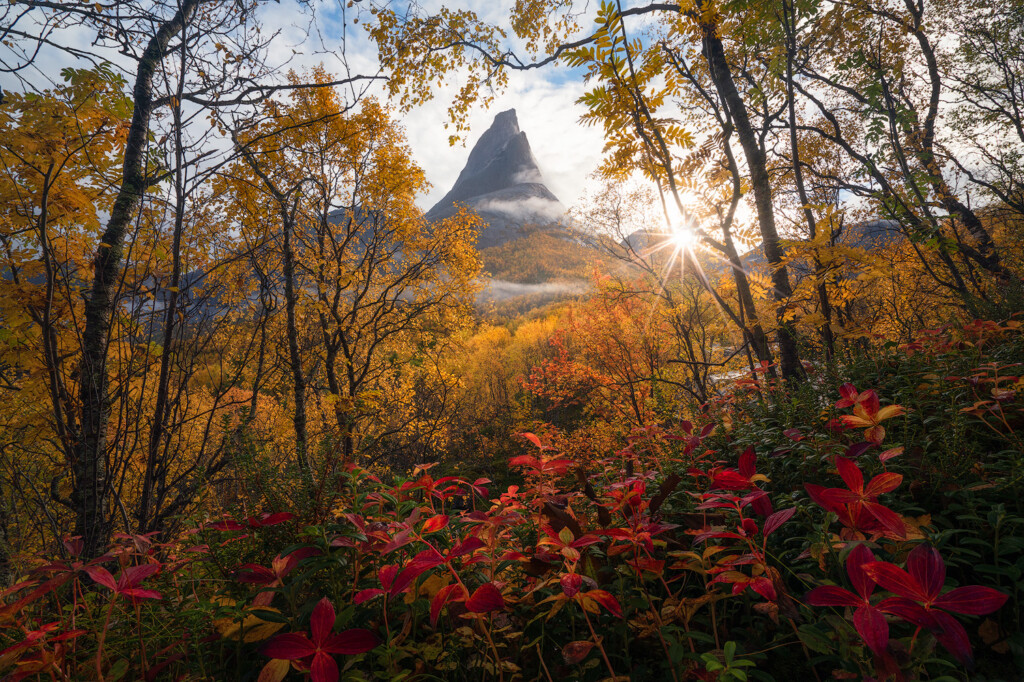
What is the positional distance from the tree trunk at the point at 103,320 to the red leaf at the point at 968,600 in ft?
8.57

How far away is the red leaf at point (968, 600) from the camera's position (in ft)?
2.12

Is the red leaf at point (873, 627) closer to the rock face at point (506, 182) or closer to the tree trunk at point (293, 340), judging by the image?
the tree trunk at point (293, 340)

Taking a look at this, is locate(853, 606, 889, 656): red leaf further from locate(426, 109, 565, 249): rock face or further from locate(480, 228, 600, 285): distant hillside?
locate(426, 109, 565, 249): rock face

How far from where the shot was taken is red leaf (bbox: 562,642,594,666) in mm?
862

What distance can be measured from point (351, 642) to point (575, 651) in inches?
18.5

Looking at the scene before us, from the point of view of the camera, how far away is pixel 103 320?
2.58 m

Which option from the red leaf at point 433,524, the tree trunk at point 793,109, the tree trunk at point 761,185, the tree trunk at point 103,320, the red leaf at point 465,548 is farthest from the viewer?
the tree trunk at point 761,185

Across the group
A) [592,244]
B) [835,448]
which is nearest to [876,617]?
[835,448]

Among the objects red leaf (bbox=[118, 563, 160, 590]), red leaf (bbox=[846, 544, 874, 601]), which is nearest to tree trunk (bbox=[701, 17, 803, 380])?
red leaf (bbox=[846, 544, 874, 601])

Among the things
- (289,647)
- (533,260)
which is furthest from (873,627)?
(533,260)

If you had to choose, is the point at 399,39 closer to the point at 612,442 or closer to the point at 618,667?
the point at 618,667

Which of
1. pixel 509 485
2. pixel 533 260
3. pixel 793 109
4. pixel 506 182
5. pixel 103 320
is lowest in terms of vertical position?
pixel 509 485

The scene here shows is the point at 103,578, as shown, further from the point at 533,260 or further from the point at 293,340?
the point at 533,260

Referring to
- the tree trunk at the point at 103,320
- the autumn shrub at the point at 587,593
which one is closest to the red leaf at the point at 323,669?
the autumn shrub at the point at 587,593
